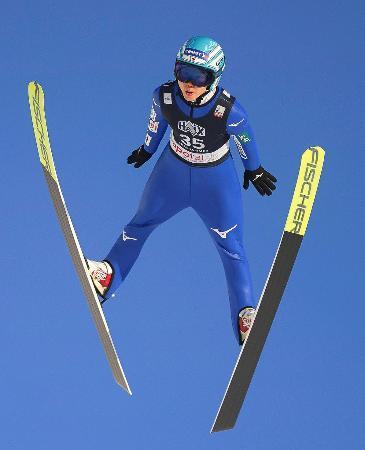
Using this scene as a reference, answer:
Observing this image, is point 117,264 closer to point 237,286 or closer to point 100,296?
point 100,296

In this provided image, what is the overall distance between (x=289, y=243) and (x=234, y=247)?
1.62 ft

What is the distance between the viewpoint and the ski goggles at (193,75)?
11.7 feet

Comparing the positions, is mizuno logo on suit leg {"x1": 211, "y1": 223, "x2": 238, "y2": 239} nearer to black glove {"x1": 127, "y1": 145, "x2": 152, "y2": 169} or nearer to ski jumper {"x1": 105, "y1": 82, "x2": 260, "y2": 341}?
ski jumper {"x1": 105, "y1": 82, "x2": 260, "y2": 341}

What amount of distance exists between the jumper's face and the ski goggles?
16 mm

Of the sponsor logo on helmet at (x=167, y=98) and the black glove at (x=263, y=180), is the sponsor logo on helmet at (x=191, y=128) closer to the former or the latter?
the sponsor logo on helmet at (x=167, y=98)

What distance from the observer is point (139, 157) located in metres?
4.02

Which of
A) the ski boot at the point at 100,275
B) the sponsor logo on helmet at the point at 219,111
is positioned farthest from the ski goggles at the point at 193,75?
the ski boot at the point at 100,275

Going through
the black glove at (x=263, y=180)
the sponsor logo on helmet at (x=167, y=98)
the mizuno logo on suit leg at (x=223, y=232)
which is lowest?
the mizuno logo on suit leg at (x=223, y=232)

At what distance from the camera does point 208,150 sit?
12.5 feet

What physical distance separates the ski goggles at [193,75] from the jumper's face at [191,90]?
2 cm

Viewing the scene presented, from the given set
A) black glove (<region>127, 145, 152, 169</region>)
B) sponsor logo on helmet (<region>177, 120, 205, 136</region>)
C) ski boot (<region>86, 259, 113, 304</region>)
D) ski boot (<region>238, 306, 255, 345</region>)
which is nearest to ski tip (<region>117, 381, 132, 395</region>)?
ski boot (<region>86, 259, 113, 304</region>)

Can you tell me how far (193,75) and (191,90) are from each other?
0.07 meters

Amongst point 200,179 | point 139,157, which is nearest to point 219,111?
point 200,179

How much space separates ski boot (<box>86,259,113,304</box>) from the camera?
3932 millimetres
